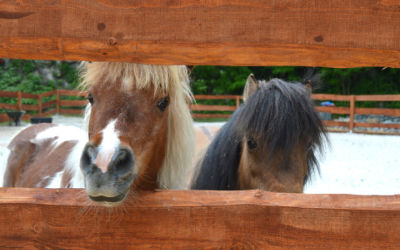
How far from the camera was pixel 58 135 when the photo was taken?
350 cm

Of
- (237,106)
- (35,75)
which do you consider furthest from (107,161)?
(35,75)

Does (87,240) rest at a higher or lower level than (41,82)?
lower

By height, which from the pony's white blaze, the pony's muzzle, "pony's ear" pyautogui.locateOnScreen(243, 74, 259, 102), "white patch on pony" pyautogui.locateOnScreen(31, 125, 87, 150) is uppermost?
"pony's ear" pyautogui.locateOnScreen(243, 74, 259, 102)

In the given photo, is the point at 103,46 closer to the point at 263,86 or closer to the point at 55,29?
the point at 55,29

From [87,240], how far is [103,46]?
2.01ft

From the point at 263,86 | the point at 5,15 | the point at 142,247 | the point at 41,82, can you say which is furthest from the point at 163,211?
the point at 41,82

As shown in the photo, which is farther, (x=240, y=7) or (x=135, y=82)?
(x=135, y=82)

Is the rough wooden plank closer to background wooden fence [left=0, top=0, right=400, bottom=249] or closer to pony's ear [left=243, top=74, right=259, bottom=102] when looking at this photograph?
background wooden fence [left=0, top=0, right=400, bottom=249]

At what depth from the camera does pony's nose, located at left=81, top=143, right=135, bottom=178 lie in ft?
3.59

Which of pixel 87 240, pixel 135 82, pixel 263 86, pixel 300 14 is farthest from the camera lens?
pixel 263 86

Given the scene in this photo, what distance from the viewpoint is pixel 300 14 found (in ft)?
3.08

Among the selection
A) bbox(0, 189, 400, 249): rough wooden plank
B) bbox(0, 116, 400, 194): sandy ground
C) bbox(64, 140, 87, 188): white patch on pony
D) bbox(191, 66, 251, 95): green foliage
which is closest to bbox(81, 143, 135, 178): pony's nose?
bbox(0, 189, 400, 249): rough wooden plank

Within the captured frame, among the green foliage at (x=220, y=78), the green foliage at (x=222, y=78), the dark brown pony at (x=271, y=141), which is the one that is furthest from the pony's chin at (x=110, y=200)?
the green foliage at (x=220, y=78)

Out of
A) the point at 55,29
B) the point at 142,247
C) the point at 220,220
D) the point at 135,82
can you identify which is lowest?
the point at 142,247
